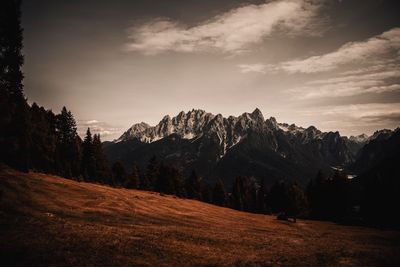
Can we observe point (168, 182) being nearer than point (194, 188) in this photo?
Yes

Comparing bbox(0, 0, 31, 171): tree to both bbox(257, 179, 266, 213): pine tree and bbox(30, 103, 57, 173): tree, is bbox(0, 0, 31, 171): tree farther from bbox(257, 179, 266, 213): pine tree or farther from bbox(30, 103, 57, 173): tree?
bbox(257, 179, 266, 213): pine tree

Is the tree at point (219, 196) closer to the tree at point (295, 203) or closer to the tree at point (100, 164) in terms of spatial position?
the tree at point (295, 203)

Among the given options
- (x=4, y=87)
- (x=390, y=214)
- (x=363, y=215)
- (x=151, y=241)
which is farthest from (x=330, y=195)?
(x=4, y=87)

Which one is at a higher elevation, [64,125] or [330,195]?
[64,125]

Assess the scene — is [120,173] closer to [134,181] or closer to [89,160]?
[134,181]

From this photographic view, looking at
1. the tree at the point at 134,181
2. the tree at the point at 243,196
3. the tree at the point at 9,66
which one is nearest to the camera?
the tree at the point at 9,66

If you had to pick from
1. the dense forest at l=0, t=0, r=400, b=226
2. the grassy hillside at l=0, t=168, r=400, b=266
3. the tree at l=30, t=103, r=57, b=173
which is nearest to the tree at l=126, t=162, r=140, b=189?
the dense forest at l=0, t=0, r=400, b=226

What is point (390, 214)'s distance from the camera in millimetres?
64188

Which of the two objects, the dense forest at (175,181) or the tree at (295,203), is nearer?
the dense forest at (175,181)

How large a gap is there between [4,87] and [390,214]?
7958cm

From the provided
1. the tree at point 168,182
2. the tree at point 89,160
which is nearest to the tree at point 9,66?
the tree at point 89,160

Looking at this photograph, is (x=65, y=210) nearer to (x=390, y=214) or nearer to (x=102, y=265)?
(x=102, y=265)

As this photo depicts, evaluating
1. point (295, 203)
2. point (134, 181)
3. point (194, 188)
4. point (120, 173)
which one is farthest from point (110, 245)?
point (194, 188)

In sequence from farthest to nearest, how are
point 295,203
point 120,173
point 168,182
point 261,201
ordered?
1. point 261,201
2. point 120,173
3. point 168,182
4. point 295,203
